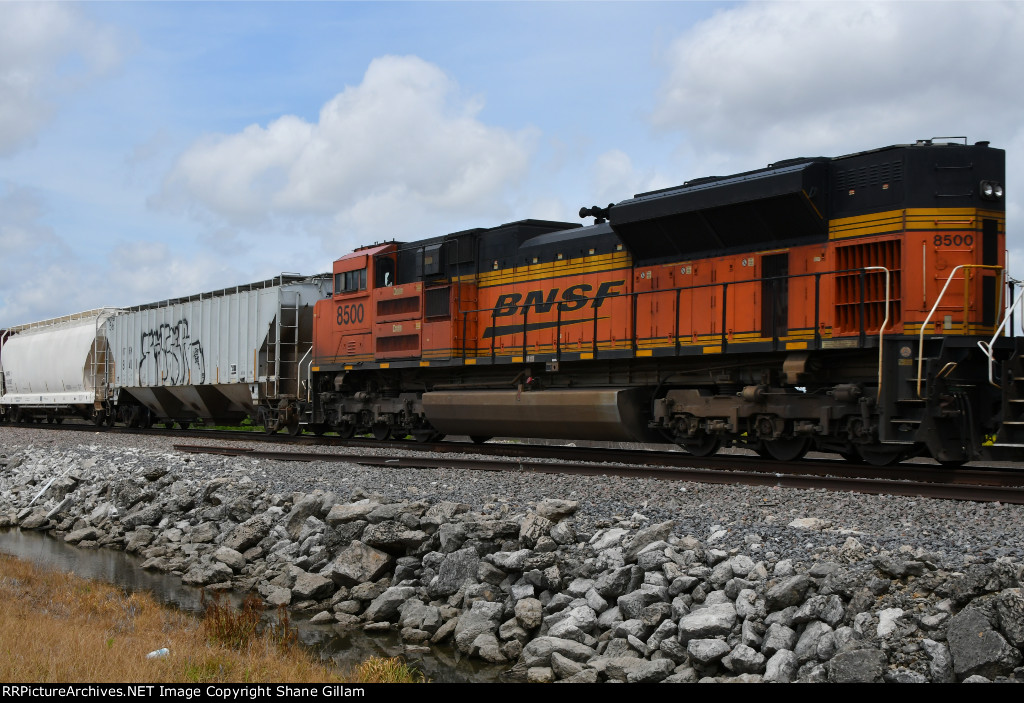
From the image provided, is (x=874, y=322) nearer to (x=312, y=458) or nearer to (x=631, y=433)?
(x=631, y=433)

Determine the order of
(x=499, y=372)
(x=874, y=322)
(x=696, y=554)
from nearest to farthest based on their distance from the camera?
1. (x=696, y=554)
2. (x=874, y=322)
3. (x=499, y=372)

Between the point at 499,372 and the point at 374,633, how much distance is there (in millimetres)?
8027

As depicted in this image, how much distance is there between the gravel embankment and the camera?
5.34m

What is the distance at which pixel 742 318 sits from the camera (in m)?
12.0

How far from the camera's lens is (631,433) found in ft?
42.9

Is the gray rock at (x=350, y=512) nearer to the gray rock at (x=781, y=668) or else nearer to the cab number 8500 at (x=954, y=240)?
the gray rock at (x=781, y=668)

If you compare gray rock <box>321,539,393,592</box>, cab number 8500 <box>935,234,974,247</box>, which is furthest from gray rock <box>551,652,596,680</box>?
cab number 8500 <box>935,234,974,247</box>

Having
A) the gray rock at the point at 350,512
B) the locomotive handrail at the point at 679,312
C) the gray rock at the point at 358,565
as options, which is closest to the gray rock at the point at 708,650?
the gray rock at the point at 358,565

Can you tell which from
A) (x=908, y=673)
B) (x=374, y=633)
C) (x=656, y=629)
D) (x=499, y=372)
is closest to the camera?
(x=908, y=673)

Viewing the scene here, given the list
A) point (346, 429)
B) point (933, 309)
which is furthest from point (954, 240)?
point (346, 429)

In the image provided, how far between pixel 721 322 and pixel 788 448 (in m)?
1.88

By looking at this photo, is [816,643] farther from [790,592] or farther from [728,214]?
[728,214]

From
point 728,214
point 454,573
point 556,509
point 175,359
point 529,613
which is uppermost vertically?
point 728,214
